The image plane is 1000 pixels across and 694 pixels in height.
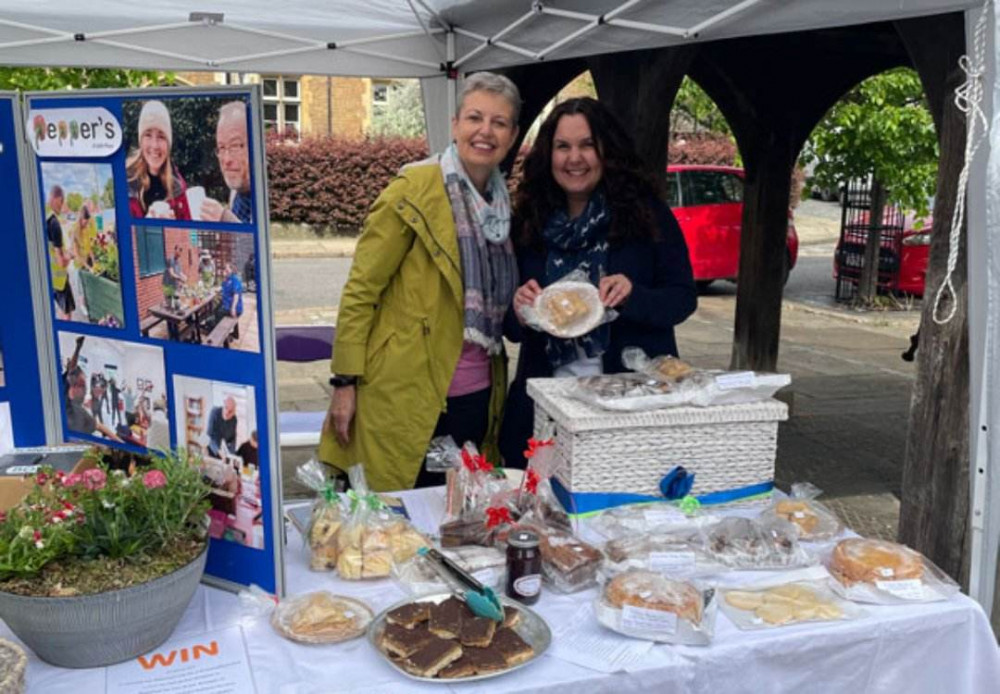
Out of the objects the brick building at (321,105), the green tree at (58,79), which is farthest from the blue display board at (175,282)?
the brick building at (321,105)

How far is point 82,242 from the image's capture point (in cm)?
186

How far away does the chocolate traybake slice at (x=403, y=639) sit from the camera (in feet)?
4.94

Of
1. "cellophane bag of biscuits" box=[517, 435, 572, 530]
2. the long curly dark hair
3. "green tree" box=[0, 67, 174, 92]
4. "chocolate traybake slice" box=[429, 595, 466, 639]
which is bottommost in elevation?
"chocolate traybake slice" box=[429, 595, 466, 639]

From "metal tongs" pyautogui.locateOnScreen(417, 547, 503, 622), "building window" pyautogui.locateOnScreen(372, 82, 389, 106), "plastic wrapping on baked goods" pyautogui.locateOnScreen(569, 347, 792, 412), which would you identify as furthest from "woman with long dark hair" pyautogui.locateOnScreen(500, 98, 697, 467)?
"building window" pyautogui.locateOnScreen(372, 82, 389, 106)

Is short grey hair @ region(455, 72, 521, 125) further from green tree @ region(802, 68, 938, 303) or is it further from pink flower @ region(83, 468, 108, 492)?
green tree @ region(802, 68, 938, 303)

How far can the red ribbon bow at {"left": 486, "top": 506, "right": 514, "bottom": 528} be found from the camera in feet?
6.49

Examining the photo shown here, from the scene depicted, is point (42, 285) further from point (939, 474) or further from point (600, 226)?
point (939, 474)

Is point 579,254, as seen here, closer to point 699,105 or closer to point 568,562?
point 568,562

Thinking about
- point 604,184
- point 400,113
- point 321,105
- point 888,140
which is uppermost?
point 321,105

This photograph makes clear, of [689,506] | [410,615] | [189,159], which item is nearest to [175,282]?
[189,159]

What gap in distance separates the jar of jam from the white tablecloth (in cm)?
4

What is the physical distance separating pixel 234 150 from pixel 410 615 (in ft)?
2.92

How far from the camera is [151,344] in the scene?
5.78ft

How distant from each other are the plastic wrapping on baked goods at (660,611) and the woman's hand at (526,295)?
98 centimetres
